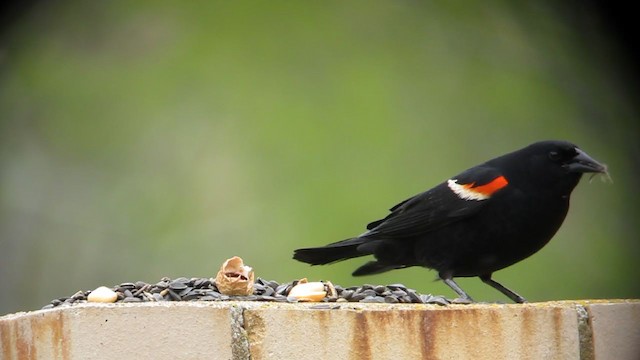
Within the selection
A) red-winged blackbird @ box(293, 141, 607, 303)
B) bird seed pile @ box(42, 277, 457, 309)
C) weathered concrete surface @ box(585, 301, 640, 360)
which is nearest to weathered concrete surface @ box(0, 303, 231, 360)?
bird seed pile @ box(42, 277, 457, 309)

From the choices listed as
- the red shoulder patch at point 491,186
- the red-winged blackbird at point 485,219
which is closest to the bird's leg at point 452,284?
the red-winged blackbird at point 485,219

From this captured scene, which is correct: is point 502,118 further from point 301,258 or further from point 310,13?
point 301,258

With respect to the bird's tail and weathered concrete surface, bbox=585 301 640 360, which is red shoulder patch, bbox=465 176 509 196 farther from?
weathered concrete surface, bbox=585 301 640 360

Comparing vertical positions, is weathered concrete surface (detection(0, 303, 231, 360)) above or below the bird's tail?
below

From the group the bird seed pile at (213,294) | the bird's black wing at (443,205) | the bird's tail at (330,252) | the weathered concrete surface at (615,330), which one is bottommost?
the weathered concrete surface at (615,330)

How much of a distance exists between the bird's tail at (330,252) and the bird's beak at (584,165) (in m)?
0.55

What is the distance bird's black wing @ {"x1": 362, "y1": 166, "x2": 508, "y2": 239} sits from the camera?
2854 mm

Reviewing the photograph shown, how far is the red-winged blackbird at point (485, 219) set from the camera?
277 cm

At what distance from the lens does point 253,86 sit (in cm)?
405

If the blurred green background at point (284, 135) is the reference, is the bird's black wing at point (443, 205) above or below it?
below

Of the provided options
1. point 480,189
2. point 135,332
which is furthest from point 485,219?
point 135,332

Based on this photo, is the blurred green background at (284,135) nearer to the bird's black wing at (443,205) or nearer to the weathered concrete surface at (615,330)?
the bird's black wing at (443,205)

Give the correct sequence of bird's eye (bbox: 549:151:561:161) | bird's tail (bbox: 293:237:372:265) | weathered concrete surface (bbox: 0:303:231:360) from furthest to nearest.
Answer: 1. bird's tail (bbox: 293:237:372:265)
2. bird's eye (bbox: 549:151:561:161)
3. weathered concrete surface (bbox: 0:303:231:360)

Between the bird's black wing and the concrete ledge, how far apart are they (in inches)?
37.8
